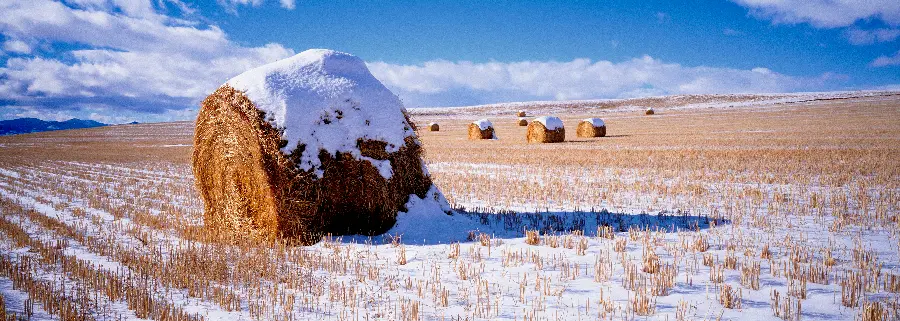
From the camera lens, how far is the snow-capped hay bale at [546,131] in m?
26.3

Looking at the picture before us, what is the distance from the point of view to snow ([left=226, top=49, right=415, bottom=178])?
633 cm

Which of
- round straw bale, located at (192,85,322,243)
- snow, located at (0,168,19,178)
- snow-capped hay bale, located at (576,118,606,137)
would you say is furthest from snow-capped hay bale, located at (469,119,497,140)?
round straw bale, located at (192,85,322,243)

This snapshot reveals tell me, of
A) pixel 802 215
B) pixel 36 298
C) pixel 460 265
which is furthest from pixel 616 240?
pixel 36 298

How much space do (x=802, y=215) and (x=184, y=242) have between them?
875cm

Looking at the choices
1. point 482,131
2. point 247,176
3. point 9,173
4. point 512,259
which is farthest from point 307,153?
point 482,131

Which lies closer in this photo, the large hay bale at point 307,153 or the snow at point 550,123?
the large hay bale at point 307,153

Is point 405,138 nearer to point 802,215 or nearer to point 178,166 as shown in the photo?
point 802,215

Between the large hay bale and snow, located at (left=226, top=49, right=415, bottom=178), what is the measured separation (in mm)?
14

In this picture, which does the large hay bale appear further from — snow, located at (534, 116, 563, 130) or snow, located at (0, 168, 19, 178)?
snow, located at (534, 116, 563, 130)

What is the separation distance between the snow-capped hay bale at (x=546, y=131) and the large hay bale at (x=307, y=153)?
19586 mm

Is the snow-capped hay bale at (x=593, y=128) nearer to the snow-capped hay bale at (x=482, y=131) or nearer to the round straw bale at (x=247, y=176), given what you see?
the snow-capped hay bale at (x=482, y=131)

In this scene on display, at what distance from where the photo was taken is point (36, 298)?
4.17 m

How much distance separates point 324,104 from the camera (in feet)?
21.8

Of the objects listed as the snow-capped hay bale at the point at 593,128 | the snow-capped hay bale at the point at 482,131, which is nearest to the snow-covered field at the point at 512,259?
the snow-capped hay bale at the point at 593,128
